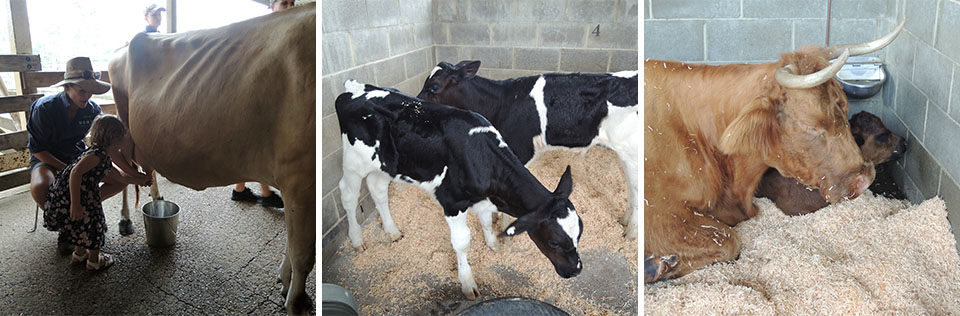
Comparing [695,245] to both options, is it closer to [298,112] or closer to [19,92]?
[298,112]

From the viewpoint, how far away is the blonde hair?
1951 millimetres

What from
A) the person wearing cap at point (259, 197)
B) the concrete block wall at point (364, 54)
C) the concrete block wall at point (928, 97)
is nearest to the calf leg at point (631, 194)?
the concrete block wall at point (364, 54)

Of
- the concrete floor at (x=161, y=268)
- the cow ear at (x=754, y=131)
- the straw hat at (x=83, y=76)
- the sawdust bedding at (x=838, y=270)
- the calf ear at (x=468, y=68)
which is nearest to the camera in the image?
the calf ear at (x=468, y=68)

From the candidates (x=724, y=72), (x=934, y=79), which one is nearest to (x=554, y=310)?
(x=724, y=72)

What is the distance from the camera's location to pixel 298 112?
1.62 meters

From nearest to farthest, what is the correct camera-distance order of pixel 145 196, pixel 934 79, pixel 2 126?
pixel 934 79 → pixel 2 126 → pixel 145 196

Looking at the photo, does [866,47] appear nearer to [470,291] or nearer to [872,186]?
[872,186]

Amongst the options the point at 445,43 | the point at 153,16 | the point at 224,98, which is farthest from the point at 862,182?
the point at 153,16

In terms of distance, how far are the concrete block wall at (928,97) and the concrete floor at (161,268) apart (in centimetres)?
236

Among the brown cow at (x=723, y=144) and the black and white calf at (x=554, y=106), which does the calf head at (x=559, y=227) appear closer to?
the black and white calf at (x=554, y=106)

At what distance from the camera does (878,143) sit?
7.45 ft

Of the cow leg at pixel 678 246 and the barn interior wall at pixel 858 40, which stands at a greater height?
the barn interior wall at pixel 858 40

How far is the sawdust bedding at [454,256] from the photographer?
1608 millimetres

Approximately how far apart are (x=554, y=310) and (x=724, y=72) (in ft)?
3.66
